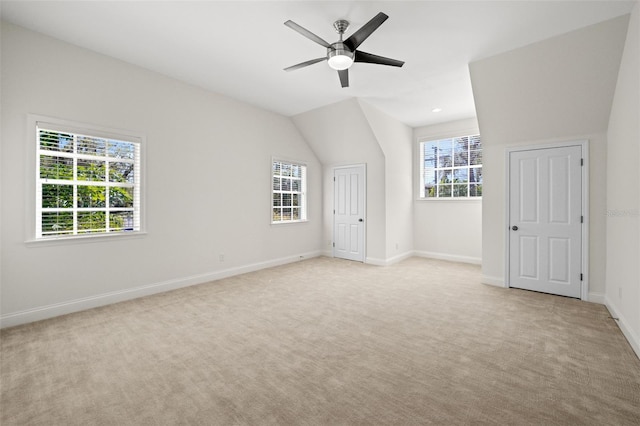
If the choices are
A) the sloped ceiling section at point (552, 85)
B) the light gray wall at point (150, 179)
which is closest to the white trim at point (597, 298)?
the sloped ceiling section at point (552, 85)

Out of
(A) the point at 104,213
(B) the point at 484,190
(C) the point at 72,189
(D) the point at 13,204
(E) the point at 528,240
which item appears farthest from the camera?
(B) the point at 484,190

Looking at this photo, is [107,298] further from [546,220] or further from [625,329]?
[546,220]

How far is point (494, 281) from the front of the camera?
4.44m

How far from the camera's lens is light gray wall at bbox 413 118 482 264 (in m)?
5.95

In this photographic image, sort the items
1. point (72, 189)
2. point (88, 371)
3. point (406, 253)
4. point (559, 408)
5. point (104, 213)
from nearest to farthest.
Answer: point (559, 408), point (88, 371), point (72, 189), point (104, 213), point (406, 253)

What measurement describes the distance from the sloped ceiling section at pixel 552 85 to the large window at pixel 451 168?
5.87ft

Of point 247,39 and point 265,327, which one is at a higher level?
point 247,39

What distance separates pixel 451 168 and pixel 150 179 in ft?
19.0

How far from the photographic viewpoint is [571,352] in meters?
2.48

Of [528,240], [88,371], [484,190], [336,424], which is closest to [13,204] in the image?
[88,371]

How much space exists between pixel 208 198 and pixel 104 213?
1.40m

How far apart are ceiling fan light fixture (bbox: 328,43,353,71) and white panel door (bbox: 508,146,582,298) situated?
119 inches

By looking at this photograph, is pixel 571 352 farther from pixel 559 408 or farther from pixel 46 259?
pixel 46 259

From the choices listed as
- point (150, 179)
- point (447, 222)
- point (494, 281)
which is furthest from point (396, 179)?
point (150, 179)
